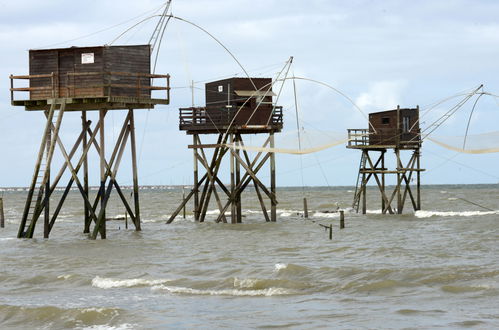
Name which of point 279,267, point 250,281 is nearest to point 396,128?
point 279,267

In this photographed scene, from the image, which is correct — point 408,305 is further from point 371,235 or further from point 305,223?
point 305,223

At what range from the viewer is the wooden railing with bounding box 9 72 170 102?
29219mm

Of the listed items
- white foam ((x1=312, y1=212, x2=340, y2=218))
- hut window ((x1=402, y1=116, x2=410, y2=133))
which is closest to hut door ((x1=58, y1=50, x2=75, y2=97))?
hut window ((x1=402, y1=116, x2=410, y2=133))

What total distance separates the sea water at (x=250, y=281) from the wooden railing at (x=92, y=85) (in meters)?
5.46

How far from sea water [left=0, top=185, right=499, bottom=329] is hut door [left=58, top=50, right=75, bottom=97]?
18.6 feet

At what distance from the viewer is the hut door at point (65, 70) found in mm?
29547

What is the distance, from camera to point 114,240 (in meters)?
30.7

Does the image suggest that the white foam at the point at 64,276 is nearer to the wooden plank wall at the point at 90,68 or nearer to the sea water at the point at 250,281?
the sea water at the point at 250,281

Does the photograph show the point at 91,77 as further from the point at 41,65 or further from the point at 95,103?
the point at 41,65

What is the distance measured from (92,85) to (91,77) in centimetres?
34

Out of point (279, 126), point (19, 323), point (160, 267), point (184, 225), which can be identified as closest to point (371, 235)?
point (279, 126)

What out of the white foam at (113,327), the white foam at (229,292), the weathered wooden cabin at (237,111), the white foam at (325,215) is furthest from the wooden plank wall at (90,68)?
the white foam at (325,215)

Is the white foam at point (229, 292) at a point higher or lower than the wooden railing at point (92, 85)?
lower

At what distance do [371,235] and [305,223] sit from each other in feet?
27.7
